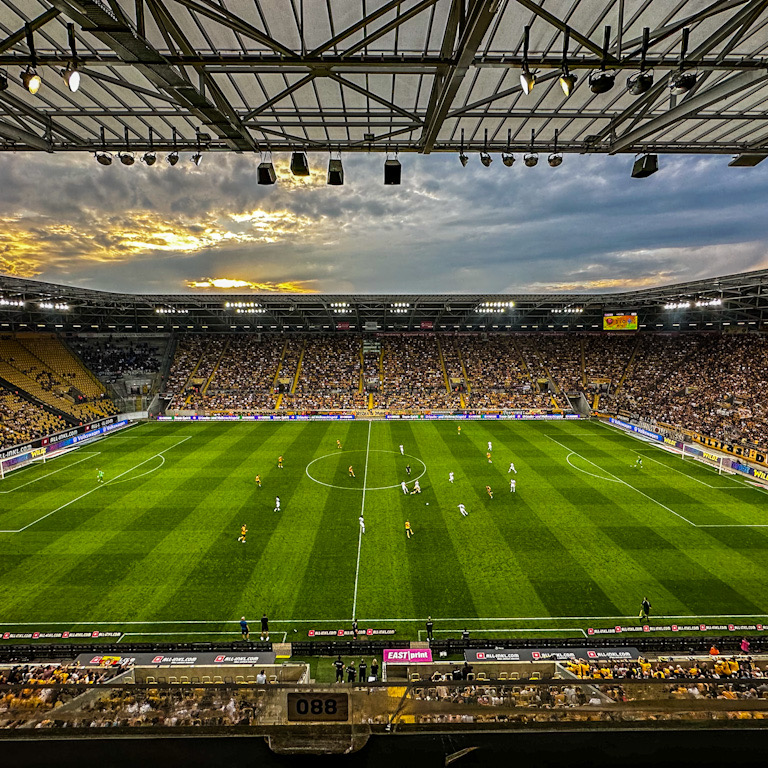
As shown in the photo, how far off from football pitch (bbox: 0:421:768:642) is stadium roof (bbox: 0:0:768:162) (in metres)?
14.7

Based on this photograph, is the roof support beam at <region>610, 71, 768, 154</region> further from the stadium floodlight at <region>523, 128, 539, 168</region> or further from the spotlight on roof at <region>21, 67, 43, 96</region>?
the spotlight on roof at <region>21, 67, 43, 96</region>

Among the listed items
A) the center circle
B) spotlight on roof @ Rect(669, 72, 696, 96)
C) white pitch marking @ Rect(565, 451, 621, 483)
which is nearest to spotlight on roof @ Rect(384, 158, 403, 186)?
spotlight on roof @ Rect(669, 72, 696, 96)

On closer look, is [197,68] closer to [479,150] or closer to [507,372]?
[479,150]

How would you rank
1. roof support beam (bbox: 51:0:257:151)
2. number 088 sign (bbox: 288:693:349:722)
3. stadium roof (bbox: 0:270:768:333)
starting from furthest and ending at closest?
stadium roof (bbox: 0:270:768:333) → roof support beam (bbox: 51:0:257:151) → number 088 sign (bbox: 288:693:349:722)

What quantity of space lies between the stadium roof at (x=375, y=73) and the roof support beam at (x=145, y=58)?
28 mm

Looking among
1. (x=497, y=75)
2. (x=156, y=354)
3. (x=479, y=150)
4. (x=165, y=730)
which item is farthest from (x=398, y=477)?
(x=156, y=354)

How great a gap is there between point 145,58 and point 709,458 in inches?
1497

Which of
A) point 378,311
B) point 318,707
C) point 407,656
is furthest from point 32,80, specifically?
point 378,311

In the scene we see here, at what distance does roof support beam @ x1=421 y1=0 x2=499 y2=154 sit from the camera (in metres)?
6.02

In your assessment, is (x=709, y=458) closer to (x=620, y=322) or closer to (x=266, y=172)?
(x=620, y=322)

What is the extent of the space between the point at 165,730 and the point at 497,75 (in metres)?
11.8

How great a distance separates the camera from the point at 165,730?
1.84 metres

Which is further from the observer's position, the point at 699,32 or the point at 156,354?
the point at 156,354

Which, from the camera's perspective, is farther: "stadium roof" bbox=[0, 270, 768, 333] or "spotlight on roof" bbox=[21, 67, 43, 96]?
"stadium roof" bbox=[0, 270, 768, 333]
